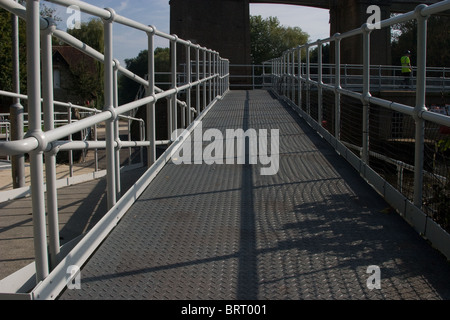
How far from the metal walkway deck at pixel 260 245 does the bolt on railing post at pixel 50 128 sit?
10.4 inches

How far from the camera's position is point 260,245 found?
3143 mm

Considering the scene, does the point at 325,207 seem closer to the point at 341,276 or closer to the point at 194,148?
the point at 341,276

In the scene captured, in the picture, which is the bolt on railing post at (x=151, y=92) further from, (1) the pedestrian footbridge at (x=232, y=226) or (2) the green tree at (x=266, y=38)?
(2) the green tree at (x=266, y=38)

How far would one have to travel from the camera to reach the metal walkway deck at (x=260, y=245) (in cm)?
260

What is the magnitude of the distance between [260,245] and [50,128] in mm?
1361

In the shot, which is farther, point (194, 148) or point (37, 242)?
point (194, 148)

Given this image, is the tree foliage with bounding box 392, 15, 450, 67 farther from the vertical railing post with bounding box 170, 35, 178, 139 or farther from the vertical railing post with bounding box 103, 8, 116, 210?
the vertical railing post with bounding box 103, 8, 116, 210

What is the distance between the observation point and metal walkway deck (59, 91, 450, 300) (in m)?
2.60

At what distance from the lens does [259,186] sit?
14.6ft

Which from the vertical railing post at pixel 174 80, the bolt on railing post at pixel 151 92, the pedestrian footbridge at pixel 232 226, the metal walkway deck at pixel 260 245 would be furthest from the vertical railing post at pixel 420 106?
the vertical railing post at pixel 174 80

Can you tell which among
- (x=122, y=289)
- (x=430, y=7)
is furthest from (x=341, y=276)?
(x=430, y=7)

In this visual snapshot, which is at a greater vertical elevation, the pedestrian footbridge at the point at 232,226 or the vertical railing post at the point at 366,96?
the vertical railing post at the point at 366,96
